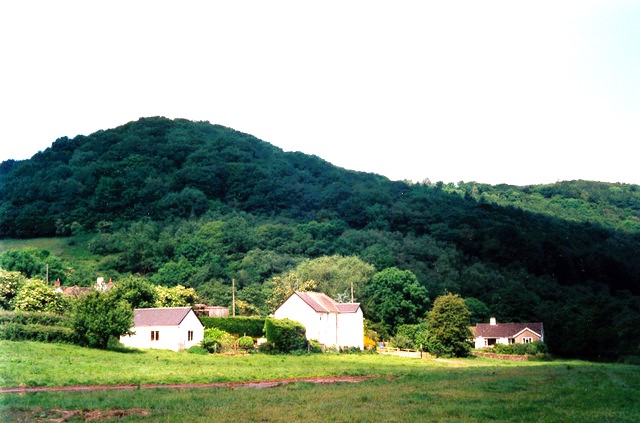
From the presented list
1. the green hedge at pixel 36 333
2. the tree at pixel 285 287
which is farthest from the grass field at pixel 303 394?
the tree at pixel 285 287

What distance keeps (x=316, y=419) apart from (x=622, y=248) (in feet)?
460

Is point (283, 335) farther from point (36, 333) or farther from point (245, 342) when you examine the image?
point (36, 333)

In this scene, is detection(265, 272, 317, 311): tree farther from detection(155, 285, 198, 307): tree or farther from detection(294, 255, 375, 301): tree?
detection(155, 285, 198, 307): tree

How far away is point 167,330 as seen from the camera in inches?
2470

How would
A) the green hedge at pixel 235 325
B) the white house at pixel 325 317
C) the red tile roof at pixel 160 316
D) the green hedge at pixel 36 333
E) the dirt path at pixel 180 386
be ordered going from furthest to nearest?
1. the white house at pixel 325 317
2. the green hedge at pixel 235 325
3. the red tile roof at pixel 160 316
4. the green hedge at pixel 36 333
5. the dirt path at pixel 180 386

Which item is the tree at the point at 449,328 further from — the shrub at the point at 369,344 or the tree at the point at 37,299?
the tree at the point at 37,299

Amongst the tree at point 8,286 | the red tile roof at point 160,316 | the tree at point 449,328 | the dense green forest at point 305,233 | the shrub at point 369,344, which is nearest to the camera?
the tree at point 8,286

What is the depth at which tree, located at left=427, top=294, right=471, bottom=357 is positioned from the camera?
70.6 meters

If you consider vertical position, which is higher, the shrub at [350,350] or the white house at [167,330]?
the white house at [167,330]

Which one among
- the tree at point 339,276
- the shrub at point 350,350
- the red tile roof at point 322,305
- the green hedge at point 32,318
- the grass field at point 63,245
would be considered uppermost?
the grass field at point 63,245

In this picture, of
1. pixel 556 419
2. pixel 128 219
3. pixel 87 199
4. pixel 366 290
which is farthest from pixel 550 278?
pixel 556 419

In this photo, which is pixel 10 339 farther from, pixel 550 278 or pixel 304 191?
pixel 304 191

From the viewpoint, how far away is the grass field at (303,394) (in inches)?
914

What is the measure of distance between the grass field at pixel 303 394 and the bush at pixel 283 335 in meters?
13.5
